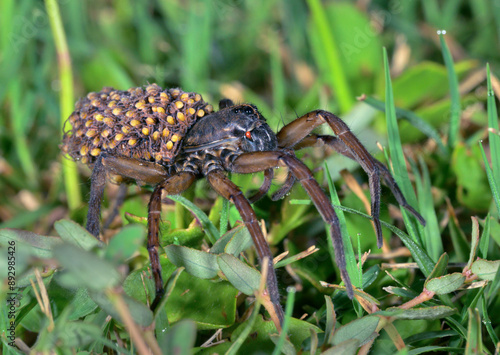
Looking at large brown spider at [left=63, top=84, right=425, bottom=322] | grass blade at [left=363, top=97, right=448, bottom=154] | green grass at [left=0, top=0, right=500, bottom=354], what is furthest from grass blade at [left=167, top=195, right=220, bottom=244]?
grass blade at [left=363, top=97, right=448, bottom=154]

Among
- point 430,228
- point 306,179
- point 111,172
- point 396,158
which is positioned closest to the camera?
point 306,179

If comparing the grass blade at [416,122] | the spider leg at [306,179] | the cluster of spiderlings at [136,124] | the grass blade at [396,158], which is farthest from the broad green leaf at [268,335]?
the grass blade at [416,122]

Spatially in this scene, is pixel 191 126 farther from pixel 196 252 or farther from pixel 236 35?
pixel 236 35

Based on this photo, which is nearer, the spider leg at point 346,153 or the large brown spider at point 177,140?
the spider leg at point 346,153

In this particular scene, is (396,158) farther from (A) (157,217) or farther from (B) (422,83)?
(B) (422,83)

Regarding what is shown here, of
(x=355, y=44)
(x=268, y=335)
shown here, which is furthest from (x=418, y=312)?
(x=355, y=44)

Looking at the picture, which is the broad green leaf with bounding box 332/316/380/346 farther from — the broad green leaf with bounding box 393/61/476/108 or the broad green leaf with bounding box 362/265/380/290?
the broad green leaf with bounding box 393/61/476/108

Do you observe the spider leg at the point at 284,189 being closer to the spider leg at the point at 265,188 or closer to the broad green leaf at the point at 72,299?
the spider leg at the point at 265,188
